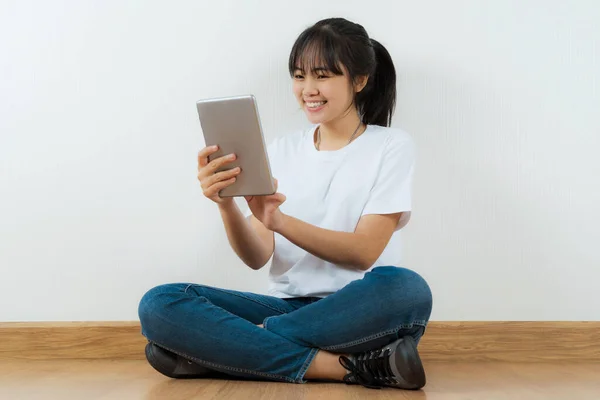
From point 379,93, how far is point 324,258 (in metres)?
0.44

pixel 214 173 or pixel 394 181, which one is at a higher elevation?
pixel 214 173

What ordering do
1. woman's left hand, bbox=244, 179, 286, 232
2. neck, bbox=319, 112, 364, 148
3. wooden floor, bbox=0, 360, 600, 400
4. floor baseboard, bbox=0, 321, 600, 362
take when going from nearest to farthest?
wooden floor, bbox=0, 360, 600, 400
woman's left hand, bbox=244, 179, 286, 232
neck, bbox=319, 112, 364, 148
floor baseboard, bbox=0, 321, 600, 362

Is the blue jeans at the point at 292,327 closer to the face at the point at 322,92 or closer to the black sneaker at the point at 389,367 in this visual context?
the black sneaker at the point at 389,367

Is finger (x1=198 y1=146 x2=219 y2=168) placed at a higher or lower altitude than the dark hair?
lower

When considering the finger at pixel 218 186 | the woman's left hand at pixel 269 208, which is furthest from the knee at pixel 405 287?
the finger at pixel 218 186

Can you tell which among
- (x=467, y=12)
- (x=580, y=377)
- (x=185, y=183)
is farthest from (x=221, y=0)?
(x=580, y=377)

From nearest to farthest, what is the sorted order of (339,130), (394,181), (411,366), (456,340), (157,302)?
(411,366)
(157,302)
(394,181)
(339,130)
(456,340)

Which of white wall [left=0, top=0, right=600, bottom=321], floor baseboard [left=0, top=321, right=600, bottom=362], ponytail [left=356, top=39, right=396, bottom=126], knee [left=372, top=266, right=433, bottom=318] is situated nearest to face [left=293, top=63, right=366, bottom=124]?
ponytail [left=356, top=39, right=396, bottom=126]

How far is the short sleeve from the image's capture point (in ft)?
5.30

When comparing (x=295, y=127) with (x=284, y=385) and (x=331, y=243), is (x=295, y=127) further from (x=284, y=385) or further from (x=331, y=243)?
(x=284, y=385)

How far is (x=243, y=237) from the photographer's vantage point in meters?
1.62

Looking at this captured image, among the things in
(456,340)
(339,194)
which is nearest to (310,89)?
(339,194)

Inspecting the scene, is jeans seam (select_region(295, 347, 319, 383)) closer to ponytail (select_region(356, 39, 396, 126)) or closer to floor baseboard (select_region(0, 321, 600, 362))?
floor baseboard (select_region(0, 321, 600, 362))

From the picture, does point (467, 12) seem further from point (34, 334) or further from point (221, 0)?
point (34, 334)
